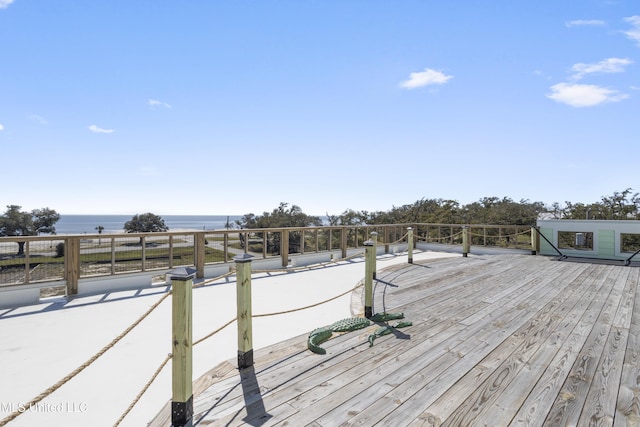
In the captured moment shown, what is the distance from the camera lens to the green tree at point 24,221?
73.2 feet

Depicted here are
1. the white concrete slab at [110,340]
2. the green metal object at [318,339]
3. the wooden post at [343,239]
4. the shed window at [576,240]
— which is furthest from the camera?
the wooden post at [343,239]

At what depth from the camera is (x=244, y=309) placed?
2215 mm

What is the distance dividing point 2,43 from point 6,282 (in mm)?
4984

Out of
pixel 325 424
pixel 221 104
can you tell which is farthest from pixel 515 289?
pixel 221 104

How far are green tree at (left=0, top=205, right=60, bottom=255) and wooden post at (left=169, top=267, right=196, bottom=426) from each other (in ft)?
99.1

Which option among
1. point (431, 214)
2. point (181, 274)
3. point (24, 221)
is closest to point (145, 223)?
point (24, 221)

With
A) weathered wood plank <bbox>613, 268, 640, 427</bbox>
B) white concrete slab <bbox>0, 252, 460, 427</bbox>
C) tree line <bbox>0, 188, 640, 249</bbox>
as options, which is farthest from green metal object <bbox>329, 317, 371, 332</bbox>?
tree line <bbox>0, 188, 640, 249</bbox>

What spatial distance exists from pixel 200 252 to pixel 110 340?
2.91m

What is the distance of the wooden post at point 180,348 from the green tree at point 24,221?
3020 cm

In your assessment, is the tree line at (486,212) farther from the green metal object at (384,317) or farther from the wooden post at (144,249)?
the green metal object at (384,317)

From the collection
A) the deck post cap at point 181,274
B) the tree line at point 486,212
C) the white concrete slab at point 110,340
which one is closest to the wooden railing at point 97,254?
the white concrete slab at point 110,340

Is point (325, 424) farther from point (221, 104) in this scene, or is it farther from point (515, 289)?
point (221, 104)

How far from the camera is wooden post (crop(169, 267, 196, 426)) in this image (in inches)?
62.6

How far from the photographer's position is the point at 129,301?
4.59 m
